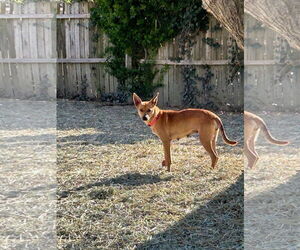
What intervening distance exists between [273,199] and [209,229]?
0.87 m

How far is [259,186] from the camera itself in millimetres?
4812

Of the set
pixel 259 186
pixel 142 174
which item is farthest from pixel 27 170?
pixel 259 186

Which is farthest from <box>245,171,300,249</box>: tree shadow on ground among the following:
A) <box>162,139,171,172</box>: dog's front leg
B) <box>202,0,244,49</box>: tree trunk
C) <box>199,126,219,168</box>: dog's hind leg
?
<box>202,0,244,49</box>: tree trunk

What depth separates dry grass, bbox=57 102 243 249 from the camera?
368 centimetres

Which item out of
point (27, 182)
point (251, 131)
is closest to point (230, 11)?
point (251, 131)

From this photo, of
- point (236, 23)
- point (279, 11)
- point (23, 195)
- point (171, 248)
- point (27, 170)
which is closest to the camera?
point (171, 248)

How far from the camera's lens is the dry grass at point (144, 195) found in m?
3.68

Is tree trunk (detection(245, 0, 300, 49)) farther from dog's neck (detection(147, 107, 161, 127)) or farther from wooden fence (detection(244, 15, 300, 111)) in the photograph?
wooden fence (detection(244, 15, 300, 111))

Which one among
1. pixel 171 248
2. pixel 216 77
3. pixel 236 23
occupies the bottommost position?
pixel 171 248

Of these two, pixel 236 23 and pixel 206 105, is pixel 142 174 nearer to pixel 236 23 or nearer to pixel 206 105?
pixel 236 23

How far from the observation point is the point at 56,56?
1205cm

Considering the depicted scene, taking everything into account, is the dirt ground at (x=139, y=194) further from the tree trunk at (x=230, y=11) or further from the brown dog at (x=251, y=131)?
the tree trunk at (x=230, y=11)

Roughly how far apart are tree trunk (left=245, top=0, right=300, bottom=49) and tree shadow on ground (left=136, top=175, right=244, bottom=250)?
1.48m

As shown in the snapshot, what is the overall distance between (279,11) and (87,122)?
5.29 metres
